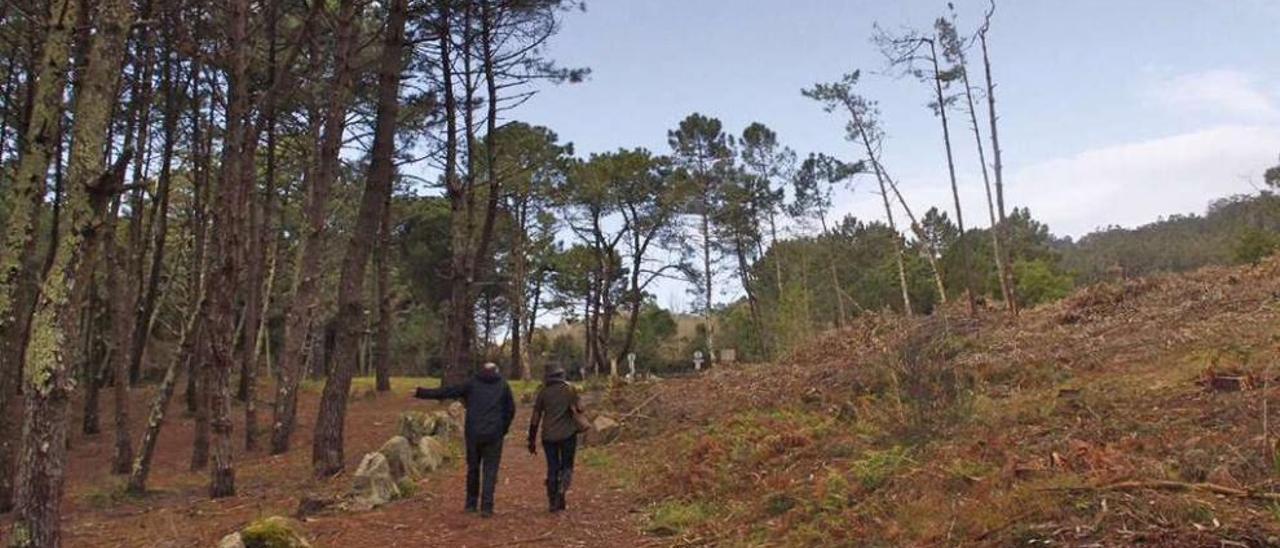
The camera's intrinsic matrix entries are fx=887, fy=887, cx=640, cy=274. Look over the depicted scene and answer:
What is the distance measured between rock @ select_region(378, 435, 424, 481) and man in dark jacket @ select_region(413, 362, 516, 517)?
192 cm

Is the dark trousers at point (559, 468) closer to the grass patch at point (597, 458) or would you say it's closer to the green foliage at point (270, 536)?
the green foliage at point (270, 536)

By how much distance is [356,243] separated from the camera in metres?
11.3

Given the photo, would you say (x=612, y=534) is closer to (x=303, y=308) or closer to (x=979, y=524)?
(x=979, y=524)

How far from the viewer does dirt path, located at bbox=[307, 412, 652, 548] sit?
728 centimetres

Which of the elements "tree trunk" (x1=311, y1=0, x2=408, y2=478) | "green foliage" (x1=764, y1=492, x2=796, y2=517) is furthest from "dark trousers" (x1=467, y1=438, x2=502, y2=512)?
"tree trunk" (x1=311, y1=0, x2=408, y2=478)

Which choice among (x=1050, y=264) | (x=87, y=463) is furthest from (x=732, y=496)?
(x=1050, y=264)

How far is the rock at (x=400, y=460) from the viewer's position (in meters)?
10.2

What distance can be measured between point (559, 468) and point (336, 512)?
A: 2.13 m

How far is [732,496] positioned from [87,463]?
14137 millimetres

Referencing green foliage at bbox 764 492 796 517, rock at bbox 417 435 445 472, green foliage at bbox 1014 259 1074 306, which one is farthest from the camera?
green foliage at bbox 1014 259 1074 306

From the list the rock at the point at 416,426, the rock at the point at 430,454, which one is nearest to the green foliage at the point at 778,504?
the rock at the point at 430,454

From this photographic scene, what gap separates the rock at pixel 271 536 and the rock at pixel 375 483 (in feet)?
7.73

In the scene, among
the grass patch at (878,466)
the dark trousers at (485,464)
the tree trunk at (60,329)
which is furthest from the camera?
the dark trousers at (485,464)

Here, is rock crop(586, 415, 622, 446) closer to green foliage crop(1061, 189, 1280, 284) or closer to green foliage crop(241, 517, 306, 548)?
green foliage crop(241, 517, 306, 548)
